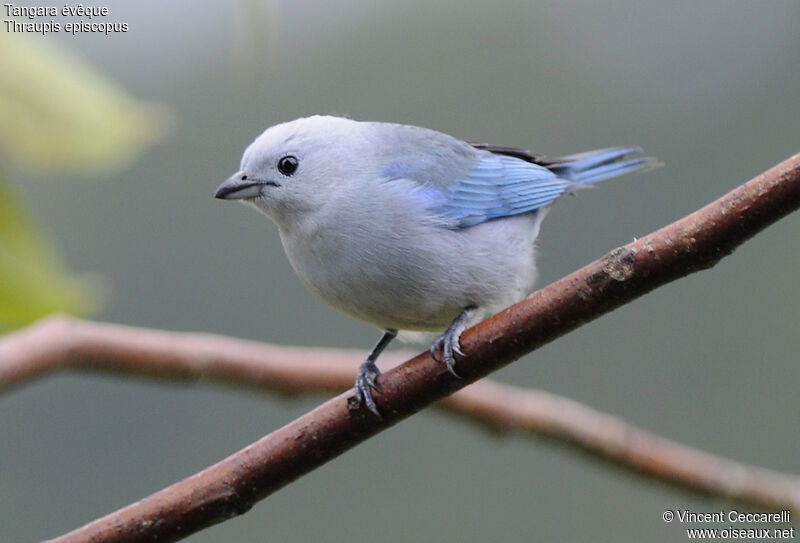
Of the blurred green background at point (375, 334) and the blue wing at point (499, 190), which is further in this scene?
the blurred green background at point (375, 334)

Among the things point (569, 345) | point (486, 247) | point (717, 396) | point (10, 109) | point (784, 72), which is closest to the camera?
point (10, 109)

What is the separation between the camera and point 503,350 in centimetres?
233

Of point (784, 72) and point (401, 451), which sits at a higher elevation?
point (784, 72)

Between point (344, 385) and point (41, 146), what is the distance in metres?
1.60

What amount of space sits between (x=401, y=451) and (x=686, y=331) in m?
2.45

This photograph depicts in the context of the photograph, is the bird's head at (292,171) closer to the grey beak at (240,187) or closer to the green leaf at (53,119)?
the grey beak at (240,187)

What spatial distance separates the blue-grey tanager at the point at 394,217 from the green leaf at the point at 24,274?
772 mm

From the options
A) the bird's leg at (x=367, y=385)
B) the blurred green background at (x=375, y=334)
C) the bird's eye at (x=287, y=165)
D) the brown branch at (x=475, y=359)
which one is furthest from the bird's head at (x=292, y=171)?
the blurred green background at (x=375, y=334)

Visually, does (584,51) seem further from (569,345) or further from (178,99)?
(178,99)

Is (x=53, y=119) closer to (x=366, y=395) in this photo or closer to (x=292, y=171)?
(x=292, y=171)

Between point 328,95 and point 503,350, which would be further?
point 328,95

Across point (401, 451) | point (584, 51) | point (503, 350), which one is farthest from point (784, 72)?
point (503, 350)

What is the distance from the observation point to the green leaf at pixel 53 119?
91.1 inches

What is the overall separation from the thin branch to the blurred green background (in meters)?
2.54
